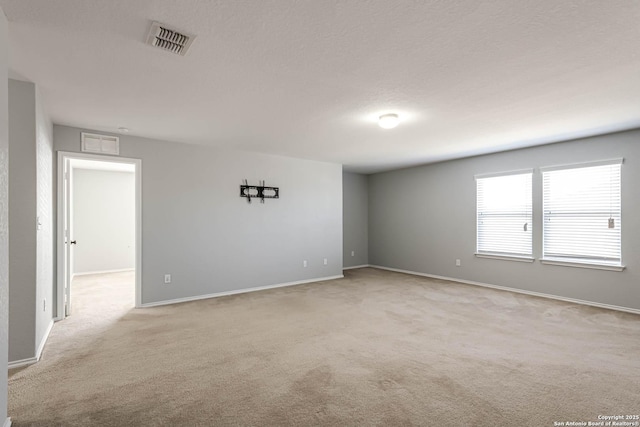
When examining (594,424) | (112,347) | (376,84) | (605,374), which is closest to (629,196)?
(605,374)

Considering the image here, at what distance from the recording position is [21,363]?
271 centimetres

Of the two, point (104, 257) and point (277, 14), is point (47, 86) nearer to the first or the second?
point (277, 14)

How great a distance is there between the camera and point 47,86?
2.82 meters

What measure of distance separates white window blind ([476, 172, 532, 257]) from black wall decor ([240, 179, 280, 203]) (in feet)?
12.2

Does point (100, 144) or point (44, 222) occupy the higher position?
point (100, 144)

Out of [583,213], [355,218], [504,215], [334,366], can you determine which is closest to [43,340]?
[334,366]

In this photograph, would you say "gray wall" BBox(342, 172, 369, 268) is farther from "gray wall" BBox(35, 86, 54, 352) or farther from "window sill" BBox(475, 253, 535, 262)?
"gray wall" BBox(35, 86, 54, 352)

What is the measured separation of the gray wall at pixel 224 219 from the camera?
4.59m

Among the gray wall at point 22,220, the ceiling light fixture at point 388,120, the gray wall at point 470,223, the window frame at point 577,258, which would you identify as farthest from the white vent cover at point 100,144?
the window frame at point 577,258

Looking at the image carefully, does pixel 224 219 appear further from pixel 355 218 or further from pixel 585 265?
pixel 585 265

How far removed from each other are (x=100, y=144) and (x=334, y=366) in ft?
13.4

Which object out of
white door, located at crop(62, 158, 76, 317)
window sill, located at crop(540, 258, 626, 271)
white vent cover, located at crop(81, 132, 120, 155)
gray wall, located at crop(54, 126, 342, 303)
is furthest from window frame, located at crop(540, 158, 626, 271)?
white door, located at crop(62, 158, 76, 317)

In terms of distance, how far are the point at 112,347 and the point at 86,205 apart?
5609 mm

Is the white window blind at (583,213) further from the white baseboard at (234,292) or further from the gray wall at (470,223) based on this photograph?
the white baseboard at (234,292)
